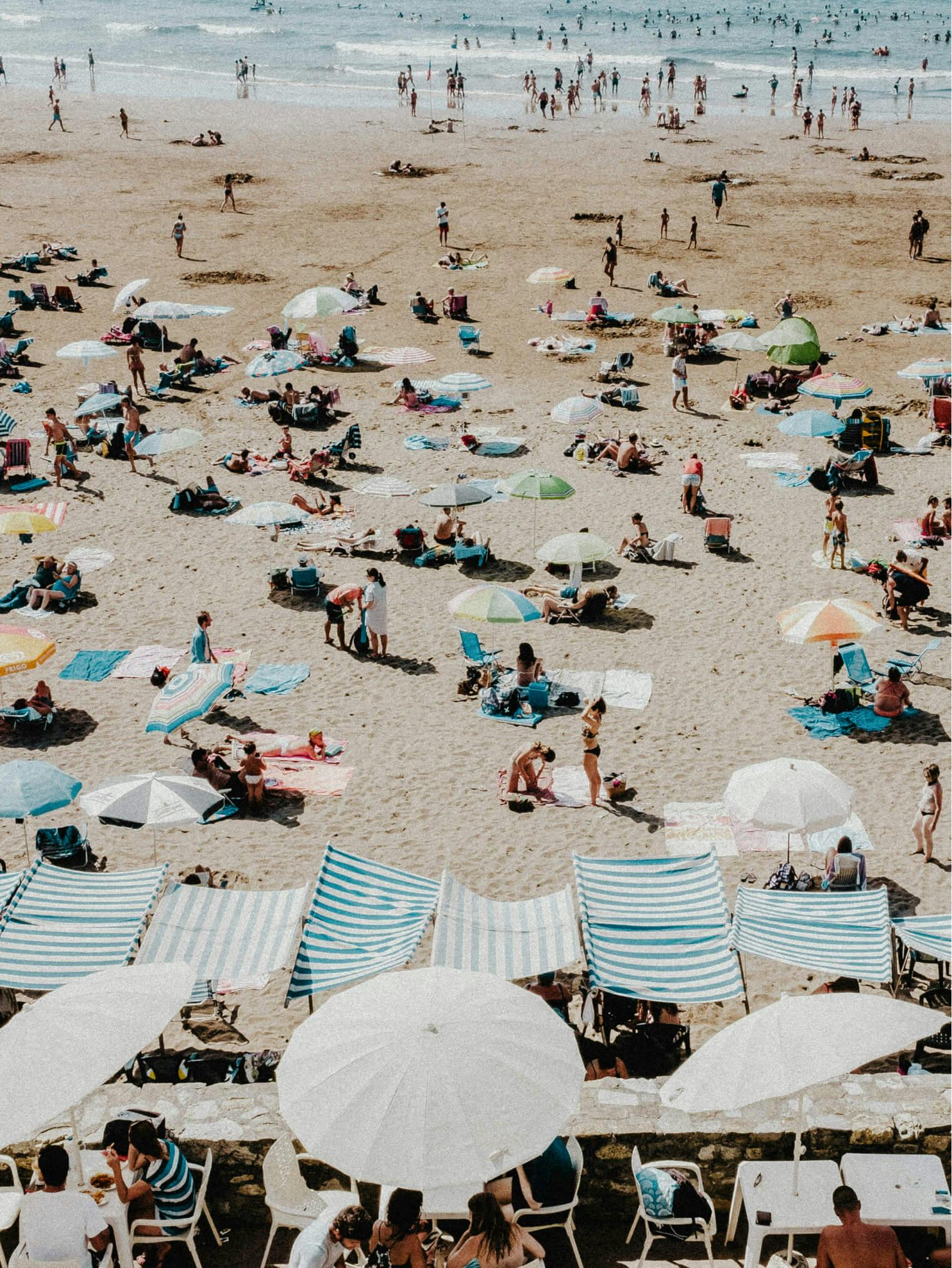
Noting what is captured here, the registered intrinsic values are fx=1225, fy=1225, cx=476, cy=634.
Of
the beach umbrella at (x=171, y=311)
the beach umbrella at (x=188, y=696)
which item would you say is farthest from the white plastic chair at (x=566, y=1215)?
the beach umbrella at (x=171, y=311)

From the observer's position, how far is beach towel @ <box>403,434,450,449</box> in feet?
77.7

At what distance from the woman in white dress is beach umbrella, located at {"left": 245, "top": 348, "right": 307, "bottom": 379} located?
994 centimetres

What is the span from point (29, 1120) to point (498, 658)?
429 inches

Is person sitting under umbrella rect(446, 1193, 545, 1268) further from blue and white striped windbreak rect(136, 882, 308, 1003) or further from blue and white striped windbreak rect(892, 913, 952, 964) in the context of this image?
blue and white striped windbreak rect(892, 913, 952, 964)

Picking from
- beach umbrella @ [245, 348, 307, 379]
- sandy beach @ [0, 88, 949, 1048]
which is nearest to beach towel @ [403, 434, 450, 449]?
sandy beach @ [0, 88, 949, 1048]

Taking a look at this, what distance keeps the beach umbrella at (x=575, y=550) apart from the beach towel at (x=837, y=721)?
386 centimetres

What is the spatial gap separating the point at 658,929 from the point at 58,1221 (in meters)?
5.10

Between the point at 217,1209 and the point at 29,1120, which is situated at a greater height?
the point at 29,1120

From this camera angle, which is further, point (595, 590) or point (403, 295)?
point (403, 295)

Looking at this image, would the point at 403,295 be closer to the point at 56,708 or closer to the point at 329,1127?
the point at 56,708

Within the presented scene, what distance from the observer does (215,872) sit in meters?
12.2

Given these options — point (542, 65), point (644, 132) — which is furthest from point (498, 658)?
point (542, 65)

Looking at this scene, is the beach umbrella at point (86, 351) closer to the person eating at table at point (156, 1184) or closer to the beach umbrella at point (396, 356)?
the beach umbrella at point (396, 356)

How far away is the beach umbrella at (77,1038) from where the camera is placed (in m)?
6.24
